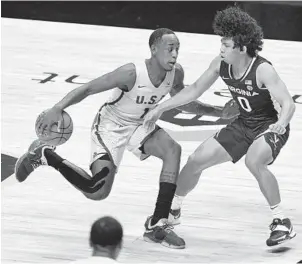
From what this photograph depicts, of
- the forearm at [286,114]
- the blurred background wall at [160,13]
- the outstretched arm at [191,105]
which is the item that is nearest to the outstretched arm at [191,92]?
the outstretched arm at [191,105]

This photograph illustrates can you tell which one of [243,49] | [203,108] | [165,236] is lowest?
[165,236]

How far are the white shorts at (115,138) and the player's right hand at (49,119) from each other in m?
0.32

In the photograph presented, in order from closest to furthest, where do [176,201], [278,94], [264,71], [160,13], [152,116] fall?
[278,94]
[264,71]
[152,116]
[176,201]
[160,13]

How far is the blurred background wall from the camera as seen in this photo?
15188mm

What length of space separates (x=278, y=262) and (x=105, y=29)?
7.98 metres

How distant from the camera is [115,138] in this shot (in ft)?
27.1

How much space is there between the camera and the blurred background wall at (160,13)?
15188 millimetres

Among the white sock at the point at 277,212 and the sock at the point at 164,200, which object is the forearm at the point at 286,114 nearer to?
the white sock at the point at 277,212

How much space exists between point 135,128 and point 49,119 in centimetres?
68

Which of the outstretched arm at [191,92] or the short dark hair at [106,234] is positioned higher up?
the outstretched arm at [191,92]

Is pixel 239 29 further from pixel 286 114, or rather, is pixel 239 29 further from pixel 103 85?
pixel 103 85

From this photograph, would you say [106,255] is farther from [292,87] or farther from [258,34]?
[292,87]

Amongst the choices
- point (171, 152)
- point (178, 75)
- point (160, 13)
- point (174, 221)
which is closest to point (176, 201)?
point (174, 221)

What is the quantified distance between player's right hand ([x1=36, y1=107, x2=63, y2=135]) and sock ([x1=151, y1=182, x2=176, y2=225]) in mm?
849
